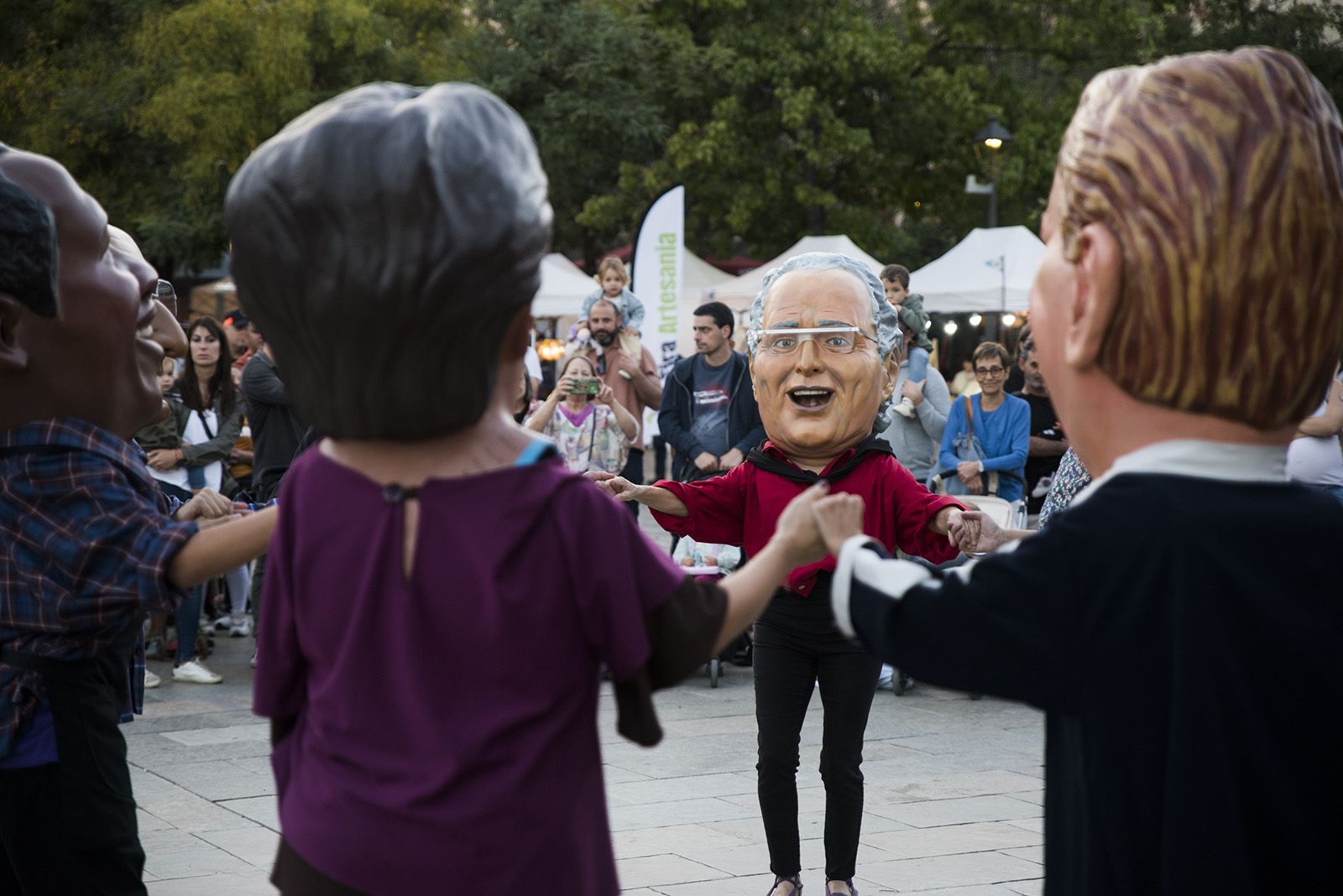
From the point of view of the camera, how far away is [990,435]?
8375mm

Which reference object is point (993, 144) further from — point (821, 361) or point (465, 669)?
point (465, 669)

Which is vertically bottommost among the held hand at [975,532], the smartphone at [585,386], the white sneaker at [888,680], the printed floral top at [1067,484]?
the white sneaker at [888,680]

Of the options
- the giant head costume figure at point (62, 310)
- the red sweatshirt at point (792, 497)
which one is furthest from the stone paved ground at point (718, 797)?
the giant head costume figure at point (62, 310)

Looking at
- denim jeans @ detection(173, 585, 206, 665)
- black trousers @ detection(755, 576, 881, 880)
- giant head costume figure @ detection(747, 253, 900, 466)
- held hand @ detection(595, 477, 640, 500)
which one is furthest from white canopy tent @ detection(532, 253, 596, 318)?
held hand @ detection(595, 477, 640, 500)

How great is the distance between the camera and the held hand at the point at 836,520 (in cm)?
260

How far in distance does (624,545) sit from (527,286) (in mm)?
437

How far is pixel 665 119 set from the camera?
76.4 ft

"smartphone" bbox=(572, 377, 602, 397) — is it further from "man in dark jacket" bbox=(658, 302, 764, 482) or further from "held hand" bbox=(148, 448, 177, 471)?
"held hand" bbox=(148, 448, 177, 471)

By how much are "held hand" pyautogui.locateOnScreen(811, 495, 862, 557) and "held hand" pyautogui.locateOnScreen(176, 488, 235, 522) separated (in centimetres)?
132

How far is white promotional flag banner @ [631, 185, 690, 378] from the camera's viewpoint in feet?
43.0

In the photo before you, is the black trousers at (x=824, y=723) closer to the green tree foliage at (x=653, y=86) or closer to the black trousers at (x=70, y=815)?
the black trousers at (x=70, y=815)

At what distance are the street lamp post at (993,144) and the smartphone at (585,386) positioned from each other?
1215cm

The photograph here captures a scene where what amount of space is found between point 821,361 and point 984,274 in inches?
551

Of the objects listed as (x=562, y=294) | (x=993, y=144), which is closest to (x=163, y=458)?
(x=562, y=294)
